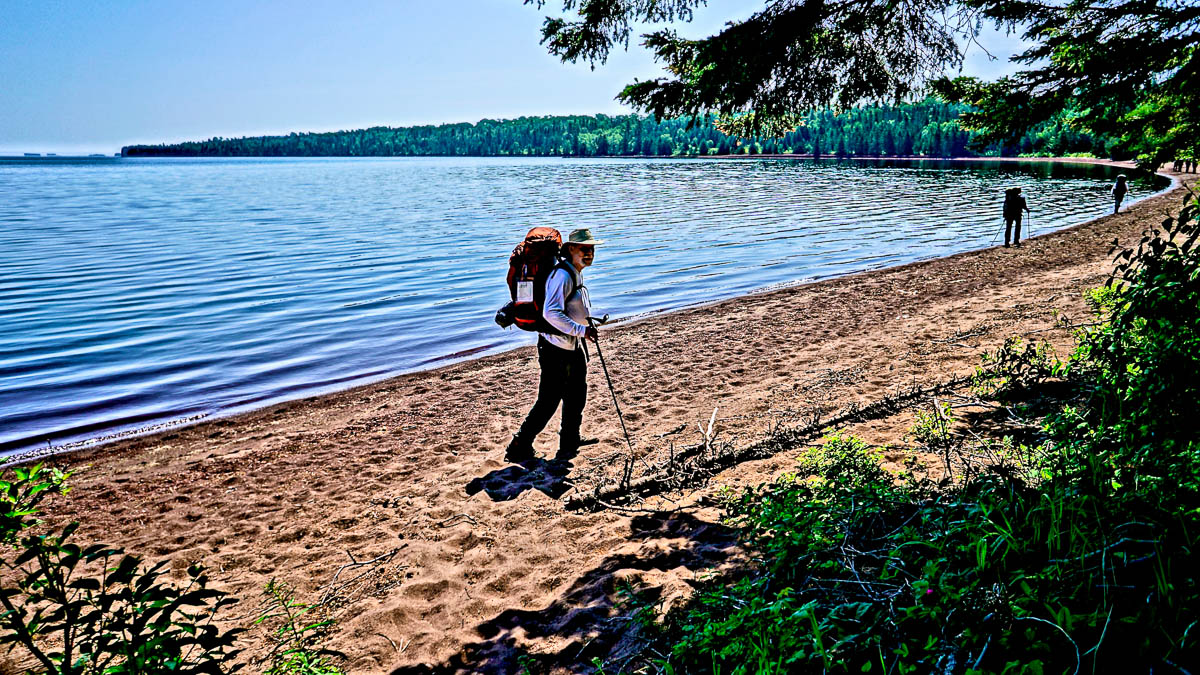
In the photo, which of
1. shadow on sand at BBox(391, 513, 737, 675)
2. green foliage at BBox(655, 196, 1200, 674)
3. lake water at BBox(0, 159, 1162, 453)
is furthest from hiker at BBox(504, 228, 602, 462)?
lake water at BBox(0, 159, 1162, 453)

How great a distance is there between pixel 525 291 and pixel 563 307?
0.44m

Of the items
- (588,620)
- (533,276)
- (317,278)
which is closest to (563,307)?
(533,276)

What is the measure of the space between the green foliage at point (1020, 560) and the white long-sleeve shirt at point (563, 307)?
8.63ft

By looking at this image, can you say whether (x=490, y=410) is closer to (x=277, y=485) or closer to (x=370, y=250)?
(x=277, y=485)

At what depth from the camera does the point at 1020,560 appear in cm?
284

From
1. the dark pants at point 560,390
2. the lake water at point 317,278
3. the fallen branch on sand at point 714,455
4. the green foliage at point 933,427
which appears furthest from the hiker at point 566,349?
the lake water at point 317,278

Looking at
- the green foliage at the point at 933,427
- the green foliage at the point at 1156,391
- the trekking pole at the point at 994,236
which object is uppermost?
the green foliage at the point at 1156,391

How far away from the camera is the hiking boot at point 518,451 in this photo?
23.4 feet

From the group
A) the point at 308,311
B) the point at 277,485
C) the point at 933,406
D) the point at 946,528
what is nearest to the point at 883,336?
the point at 933,406

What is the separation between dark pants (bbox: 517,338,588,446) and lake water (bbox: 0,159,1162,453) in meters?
5.00

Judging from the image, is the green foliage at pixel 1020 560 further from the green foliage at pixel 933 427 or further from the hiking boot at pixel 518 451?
the hiking boot at pixel 518 451

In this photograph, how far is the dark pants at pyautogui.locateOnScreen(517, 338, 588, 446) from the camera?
22.1 ft

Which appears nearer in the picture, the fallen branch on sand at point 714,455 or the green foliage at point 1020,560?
the green foliage at point 1020,560

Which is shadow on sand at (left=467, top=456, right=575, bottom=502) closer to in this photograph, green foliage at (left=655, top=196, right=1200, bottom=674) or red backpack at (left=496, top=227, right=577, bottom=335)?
red backpack at (left=496, top=227, right=577, bottom=335)
